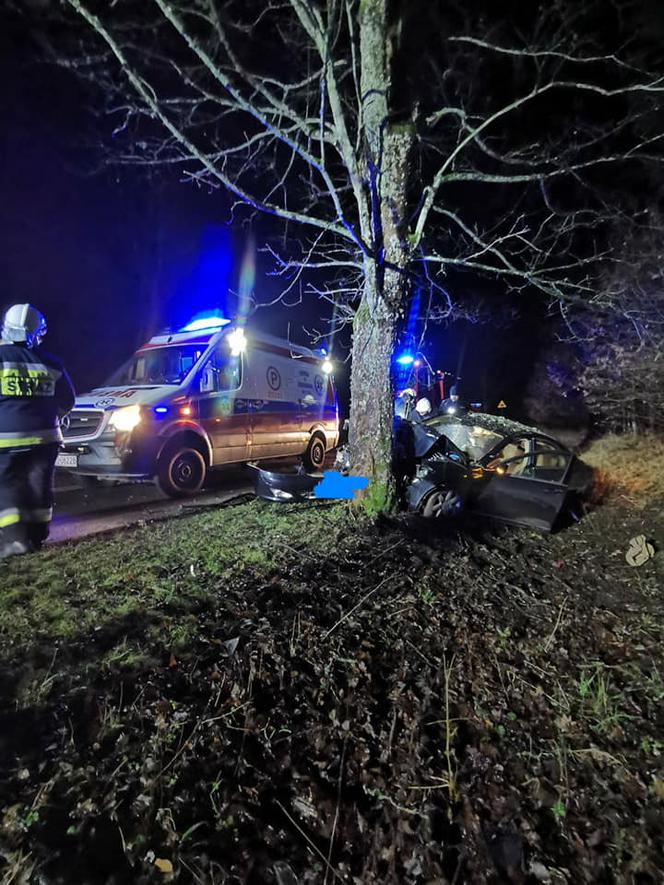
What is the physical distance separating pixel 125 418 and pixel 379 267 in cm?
397

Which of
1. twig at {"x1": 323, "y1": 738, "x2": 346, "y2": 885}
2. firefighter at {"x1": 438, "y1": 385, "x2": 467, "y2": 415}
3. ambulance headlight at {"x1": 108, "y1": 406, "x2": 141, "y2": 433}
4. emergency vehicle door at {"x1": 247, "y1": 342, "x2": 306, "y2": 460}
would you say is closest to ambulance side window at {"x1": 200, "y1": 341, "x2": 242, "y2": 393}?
emergency vehicle door at {"x1": 247, "y1": 342, "x2": 306, "y2": 460}

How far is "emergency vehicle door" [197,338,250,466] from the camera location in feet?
22.9

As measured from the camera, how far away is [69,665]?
7.38 ft

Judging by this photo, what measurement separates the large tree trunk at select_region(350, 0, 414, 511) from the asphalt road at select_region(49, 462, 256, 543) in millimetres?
2247

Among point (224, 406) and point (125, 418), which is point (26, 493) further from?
point (224, 406)

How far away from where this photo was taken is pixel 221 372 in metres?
7.21

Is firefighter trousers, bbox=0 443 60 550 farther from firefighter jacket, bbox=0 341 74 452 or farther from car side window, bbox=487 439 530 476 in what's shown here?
car side window, bbox=487 439 530 476

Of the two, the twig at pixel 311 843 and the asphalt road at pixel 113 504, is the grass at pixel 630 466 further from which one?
the twig at pixel 311 843

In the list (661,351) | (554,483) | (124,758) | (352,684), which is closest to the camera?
(124,758)

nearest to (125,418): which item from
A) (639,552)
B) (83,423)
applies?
(83,423)

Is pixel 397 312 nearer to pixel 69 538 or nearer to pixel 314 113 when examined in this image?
pixel 314 113

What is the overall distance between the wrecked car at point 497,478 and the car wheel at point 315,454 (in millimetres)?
4333

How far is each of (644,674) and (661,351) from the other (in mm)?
8522

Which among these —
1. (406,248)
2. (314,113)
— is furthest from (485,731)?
(314,113)
